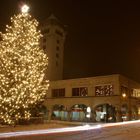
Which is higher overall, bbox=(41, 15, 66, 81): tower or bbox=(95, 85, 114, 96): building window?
bbox=(41, 15, 66, 81): tower

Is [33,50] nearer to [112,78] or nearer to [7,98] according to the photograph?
[7,98]

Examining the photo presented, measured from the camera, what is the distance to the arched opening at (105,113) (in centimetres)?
5067

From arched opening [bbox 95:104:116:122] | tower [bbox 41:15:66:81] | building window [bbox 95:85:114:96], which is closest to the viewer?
building window [bbox 95:85:114:96]

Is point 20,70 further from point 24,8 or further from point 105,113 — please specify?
point 105,113

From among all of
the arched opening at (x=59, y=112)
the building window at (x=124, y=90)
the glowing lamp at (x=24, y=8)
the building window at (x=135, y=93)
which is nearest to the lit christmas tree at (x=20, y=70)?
the glowing lamp at (x=24, y=8)

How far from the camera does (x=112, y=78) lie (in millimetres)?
49438

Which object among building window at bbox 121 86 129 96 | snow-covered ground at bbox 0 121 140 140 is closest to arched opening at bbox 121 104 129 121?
building window at bbox 121 86 129 96

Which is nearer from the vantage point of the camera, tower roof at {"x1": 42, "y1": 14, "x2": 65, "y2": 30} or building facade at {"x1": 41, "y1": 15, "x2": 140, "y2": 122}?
building facade at {"x1": 41, "y1": 15, "x2": 140, "y2": 122}

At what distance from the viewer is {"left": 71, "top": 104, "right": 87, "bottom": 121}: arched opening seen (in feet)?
178

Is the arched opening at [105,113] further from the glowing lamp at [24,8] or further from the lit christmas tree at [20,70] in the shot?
the glowing lamp at [24,8]

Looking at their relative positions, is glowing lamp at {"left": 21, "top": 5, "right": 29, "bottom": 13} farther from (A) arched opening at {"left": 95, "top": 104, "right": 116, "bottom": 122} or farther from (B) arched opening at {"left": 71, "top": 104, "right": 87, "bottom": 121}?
(B) arched opening at {"left": 71, "top": 104, "right": 87, "bottom": 121}

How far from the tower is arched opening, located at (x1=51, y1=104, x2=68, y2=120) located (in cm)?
1434

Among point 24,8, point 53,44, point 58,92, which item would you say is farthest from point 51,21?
point 24,8

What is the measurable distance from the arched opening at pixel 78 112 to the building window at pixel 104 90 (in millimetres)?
5179
